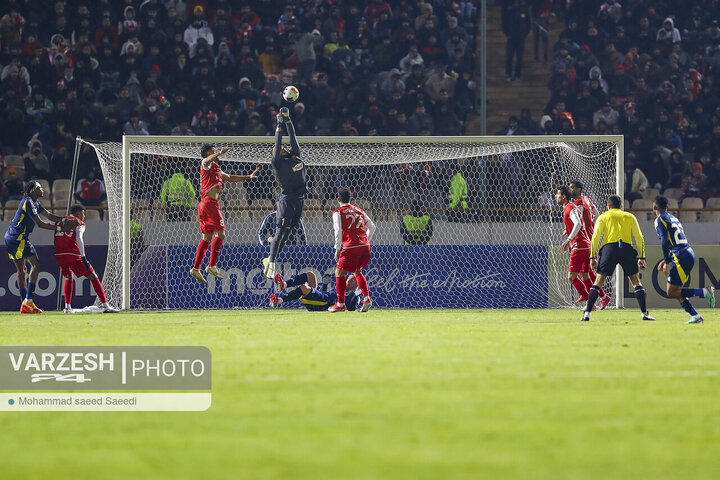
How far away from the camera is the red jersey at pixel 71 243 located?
1378 cm

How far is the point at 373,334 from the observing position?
955 cm

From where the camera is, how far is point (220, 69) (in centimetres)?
2102

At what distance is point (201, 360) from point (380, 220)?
9521 mm

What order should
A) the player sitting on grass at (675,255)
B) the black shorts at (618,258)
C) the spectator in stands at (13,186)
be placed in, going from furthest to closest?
1. the spectator in stands at (13,186)
2. the player sitting on grass at (675,255)
3. the black shorts at (618,258)

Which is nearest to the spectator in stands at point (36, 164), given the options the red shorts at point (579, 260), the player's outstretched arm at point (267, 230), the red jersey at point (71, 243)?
the red jersey at point (71, 243)

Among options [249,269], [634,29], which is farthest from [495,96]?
[249,269]

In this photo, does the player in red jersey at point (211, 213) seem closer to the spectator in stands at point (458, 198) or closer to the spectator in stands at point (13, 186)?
the spectator in stands at point (458, 198)

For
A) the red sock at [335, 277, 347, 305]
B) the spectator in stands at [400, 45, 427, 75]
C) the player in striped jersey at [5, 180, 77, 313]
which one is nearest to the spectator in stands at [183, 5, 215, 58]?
the spectator in stands at [400, 45, 427, 75]

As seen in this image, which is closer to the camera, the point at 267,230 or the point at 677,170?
the point at 267,230

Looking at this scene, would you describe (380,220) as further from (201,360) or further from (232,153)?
(201,360)

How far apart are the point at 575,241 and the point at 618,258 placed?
2281 millimetres

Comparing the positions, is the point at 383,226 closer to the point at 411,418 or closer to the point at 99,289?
the point at 99,289

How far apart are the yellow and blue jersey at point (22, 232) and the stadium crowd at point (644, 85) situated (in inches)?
419

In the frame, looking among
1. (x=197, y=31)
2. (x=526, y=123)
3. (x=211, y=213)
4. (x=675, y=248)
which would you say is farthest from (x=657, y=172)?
(x=211, y=213)
